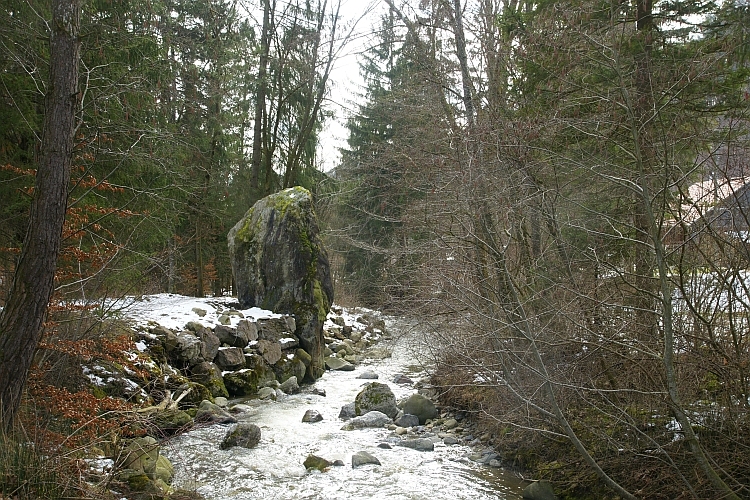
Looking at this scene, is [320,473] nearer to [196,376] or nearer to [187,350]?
[196,376]

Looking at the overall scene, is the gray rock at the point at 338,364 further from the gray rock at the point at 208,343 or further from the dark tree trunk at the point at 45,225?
the dark tree trunk at the point at 45,225

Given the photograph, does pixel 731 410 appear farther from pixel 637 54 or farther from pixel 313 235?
pixel 313 235

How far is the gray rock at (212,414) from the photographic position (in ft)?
24.8

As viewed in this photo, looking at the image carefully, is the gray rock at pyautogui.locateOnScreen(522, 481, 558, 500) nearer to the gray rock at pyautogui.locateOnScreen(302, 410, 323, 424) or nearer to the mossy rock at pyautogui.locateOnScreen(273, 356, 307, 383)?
the gray rock at pyautogui.locateOnScreen(302, 410, 323, 424)

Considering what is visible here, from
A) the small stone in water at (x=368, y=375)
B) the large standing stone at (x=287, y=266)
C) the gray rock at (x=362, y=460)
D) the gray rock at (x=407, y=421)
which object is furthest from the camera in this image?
the large standing stone at (x=287, y=266)

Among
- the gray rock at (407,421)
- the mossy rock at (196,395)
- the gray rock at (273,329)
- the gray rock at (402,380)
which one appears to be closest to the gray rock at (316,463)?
the gray rock at (407,421)

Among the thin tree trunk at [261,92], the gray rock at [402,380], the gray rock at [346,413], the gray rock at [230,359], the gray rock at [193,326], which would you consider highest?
the thin tree trunk at [261,92]

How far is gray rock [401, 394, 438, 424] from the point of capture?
8.40m

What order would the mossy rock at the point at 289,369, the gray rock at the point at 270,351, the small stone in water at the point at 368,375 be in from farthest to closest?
the small stone in water at the point at 368,375
the mossy rock at the point at 289,369
the gray rock at the point at 270,351

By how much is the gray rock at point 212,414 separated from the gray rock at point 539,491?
164 inches

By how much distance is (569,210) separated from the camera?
621 cm

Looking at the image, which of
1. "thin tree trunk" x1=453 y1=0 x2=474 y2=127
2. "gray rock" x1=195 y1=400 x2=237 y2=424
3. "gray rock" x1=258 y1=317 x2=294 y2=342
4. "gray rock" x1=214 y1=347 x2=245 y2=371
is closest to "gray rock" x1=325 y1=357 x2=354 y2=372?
"gray rock" x1=258 y1=317 x2=294 y2=342

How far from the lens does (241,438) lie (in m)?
6.85

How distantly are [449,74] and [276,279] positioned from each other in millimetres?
5750
